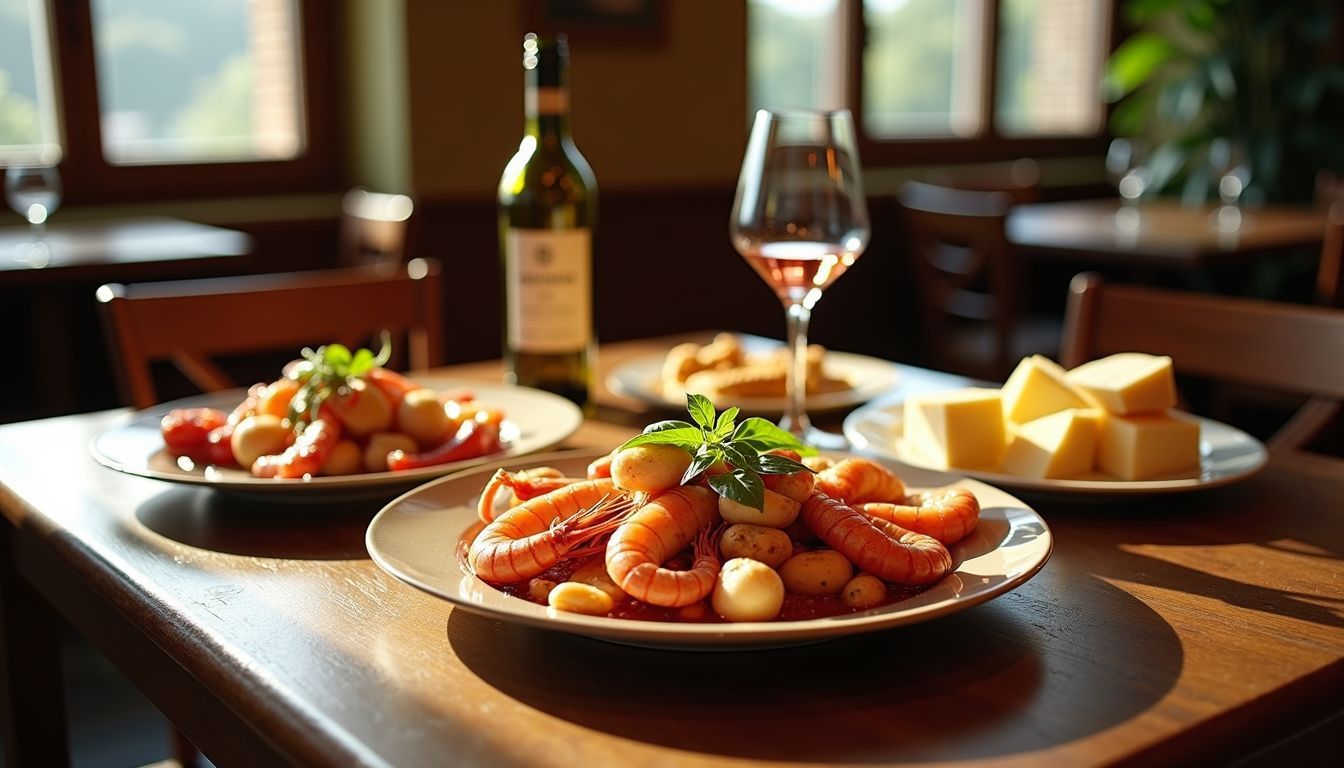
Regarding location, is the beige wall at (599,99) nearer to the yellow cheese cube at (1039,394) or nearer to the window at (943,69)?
the window at (943,69)

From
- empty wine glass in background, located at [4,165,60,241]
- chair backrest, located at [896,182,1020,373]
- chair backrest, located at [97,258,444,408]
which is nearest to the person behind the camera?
chair backrest, located at [97,258,444,408]

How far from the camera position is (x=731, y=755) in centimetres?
58

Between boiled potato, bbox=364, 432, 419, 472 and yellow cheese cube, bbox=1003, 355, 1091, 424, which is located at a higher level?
yellow cheese cube, bbox=1003, 355, 1091, 424

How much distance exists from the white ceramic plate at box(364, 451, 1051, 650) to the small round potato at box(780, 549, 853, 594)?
0.10ft

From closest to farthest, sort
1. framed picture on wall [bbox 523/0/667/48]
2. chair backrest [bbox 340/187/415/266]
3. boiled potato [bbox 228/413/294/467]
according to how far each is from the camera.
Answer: boiled potato [bbox 228/413/294/467] → chair backrest [bbox 340/187/415/266] → framed picture on wall [bbox 523/0/667/48]

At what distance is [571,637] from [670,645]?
7 centimetres

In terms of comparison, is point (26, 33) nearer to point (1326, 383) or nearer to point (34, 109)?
point (34, 109)

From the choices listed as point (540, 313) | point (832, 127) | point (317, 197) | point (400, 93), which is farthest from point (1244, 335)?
point (317, 197)

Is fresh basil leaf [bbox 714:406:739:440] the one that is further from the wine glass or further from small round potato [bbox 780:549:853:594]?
the wine glass

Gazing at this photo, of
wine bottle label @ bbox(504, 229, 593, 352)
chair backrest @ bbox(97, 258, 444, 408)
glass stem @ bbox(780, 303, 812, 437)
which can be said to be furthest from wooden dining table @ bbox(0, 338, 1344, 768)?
chair backrest @ bbox(97, 258, 444, 408)

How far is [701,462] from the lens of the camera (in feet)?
2.32

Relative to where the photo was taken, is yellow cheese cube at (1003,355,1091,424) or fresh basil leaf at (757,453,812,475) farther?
yellow cheese cube at (1003,355,1091,424)

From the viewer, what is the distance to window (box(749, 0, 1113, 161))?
4.89 meters

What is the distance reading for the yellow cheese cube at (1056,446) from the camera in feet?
3.21
